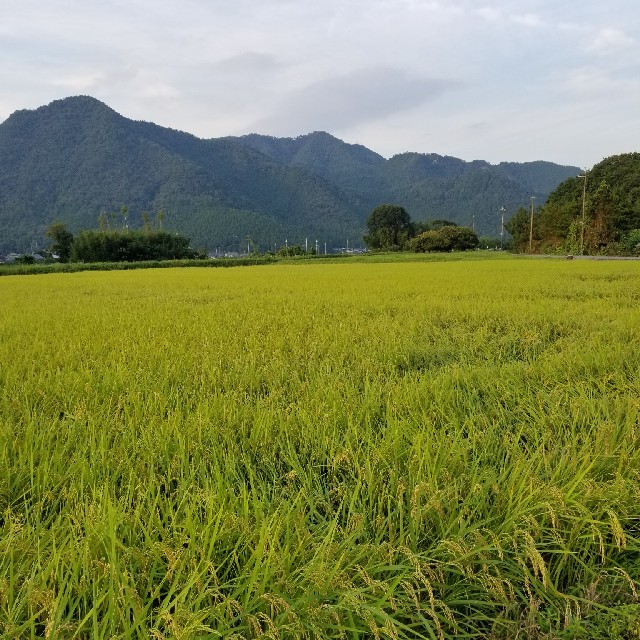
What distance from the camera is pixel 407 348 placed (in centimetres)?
400

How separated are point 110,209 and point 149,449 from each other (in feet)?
631

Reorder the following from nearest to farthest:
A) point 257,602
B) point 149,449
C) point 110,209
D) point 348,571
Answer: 1. point 257,602
2. point 348,571
3. point 149,449
4. point 110,209

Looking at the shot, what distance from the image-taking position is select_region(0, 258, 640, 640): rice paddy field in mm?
1049

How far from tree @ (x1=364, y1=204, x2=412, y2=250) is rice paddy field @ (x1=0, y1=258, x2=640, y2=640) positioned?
343ft

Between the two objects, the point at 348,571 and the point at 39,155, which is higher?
the point at 39,155

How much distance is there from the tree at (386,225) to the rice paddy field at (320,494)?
105m

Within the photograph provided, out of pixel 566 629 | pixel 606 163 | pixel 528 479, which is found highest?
pixel 606 163

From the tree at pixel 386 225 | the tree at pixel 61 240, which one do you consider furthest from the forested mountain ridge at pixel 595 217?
the tree at pixel 61 240

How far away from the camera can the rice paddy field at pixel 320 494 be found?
105cm

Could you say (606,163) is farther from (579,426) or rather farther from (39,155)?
(39,155)

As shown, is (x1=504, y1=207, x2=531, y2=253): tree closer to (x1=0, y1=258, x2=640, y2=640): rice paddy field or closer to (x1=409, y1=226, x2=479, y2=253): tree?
(x1=409, y1=226, x2=479, y2=253): tree

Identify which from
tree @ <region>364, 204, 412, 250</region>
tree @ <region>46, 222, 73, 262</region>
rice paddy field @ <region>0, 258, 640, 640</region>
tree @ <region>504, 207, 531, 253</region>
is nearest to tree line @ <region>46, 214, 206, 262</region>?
tree @ <region>46, 222, 73, 262</region>

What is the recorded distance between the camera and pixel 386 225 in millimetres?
110312

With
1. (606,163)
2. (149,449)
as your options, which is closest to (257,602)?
(149,449)
